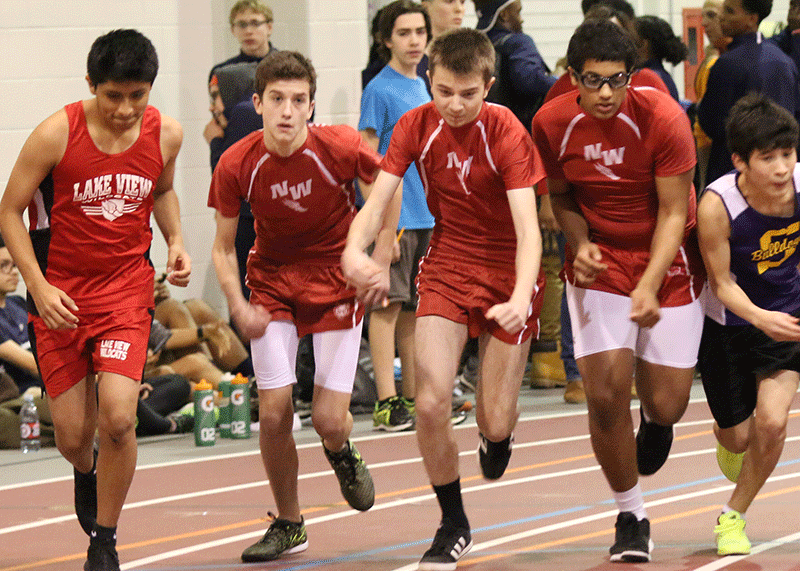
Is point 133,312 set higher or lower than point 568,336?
higher

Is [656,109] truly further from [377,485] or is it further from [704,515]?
[377,485]

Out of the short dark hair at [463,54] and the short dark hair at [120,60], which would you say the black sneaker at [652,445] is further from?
the short dark hair at [120,60]

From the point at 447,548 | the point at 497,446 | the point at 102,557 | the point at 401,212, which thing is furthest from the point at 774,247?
the point at 401,212

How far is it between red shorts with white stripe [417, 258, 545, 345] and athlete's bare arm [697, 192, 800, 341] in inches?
26.8

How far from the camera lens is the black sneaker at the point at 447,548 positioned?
470cm

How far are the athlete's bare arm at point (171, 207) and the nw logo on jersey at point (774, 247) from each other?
213 centimetres

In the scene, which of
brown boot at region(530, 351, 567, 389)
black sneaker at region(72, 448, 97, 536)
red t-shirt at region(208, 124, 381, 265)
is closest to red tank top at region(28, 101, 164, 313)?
red t-shirt at region(208, 124, 381, 265)

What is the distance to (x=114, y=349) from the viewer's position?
4.70 metres

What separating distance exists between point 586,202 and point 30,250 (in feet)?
6.63

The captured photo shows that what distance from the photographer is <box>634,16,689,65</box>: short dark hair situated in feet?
25.7

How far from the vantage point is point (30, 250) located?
471 centimetres

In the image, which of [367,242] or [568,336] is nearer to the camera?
[367,242]

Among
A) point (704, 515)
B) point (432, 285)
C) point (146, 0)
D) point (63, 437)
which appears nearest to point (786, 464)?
point (704, 515)

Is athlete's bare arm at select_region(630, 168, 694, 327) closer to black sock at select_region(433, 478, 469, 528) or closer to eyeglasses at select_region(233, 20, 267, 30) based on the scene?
black sock at select_region(433, 478, 469, 528)
